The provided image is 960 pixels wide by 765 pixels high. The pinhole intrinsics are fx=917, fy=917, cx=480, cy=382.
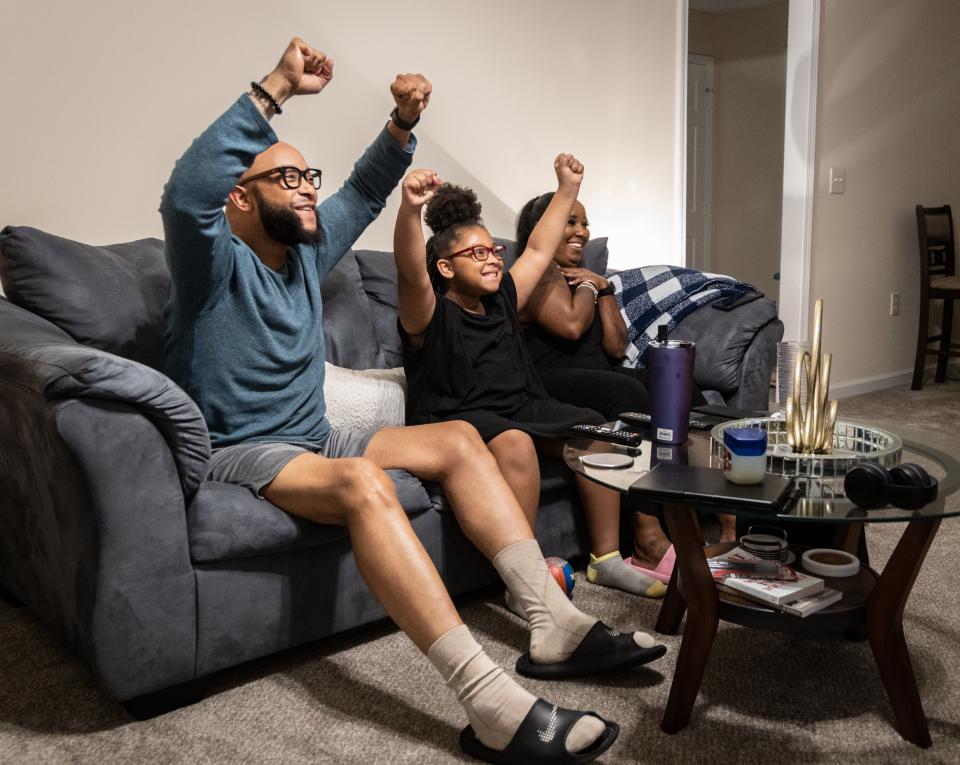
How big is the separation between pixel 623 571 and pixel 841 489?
0.76 meters

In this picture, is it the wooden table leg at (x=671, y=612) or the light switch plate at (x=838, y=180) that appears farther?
the light switch plate at (x=838, y=180)

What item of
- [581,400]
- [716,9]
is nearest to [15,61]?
[581,400]

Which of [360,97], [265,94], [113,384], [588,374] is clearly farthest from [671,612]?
[360,97]

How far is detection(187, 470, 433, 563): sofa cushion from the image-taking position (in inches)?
64.8

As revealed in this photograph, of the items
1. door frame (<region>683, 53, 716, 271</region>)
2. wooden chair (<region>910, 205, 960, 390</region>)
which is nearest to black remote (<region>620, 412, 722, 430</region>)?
wooden chair (<region>910, 205, 960, 390</region>)

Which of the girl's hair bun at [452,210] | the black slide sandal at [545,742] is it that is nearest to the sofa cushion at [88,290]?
the girl's hair bun at [452,210]

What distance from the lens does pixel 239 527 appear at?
1.67 meters

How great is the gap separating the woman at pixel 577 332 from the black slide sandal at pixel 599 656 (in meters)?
0.81

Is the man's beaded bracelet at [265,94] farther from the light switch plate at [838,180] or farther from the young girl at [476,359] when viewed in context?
the light switch plate at [838,180]

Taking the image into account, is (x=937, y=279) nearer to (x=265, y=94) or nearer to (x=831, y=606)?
(x=831, y=606)

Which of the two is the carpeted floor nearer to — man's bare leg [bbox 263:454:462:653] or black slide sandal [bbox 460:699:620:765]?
black slide sandal [bbox 460:699:620:765]

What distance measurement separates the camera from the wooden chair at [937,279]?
15.5 feet

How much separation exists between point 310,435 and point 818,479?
1.02 meters

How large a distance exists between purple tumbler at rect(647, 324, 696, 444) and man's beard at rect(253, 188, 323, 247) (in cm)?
78
